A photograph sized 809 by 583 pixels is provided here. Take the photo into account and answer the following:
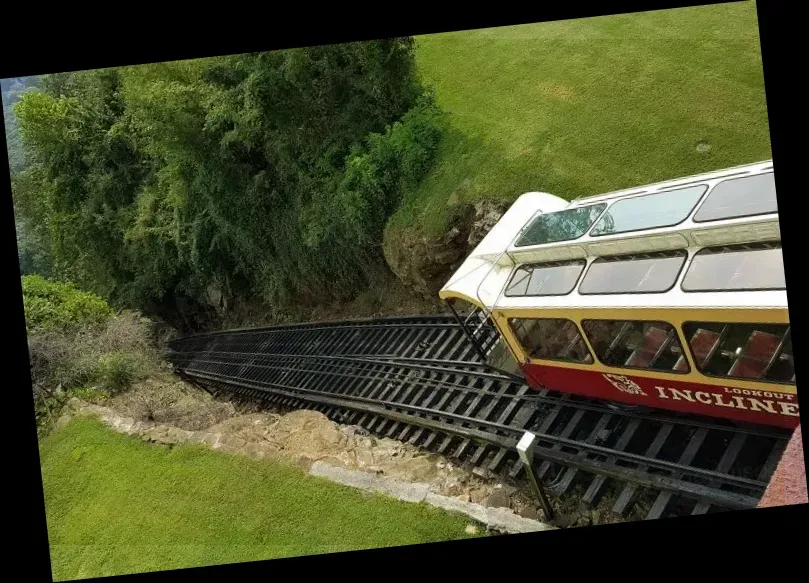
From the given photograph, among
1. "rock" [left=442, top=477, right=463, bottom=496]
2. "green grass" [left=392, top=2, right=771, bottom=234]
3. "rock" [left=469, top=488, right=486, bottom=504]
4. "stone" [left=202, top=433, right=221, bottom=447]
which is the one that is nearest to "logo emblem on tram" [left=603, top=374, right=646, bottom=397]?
"rock" [left=469, top=488, right=486, bottom=504]

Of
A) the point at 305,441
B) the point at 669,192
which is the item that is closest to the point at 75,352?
the point at 305,441

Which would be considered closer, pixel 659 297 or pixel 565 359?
pixel 659 297

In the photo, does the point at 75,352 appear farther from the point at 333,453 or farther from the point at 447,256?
the point at 447,256

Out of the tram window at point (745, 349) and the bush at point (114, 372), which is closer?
the tram window at point (745, 349)

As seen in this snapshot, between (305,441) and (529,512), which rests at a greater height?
(305,441)

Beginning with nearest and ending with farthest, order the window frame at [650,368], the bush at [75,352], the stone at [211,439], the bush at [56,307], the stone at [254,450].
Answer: the window frame at [650,368] → the stone at [254,450] → the stone at [211,439] → the bush at [75,352] → the bush at [56,307]

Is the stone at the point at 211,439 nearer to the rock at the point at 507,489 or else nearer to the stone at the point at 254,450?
the stone at the point at 254,450

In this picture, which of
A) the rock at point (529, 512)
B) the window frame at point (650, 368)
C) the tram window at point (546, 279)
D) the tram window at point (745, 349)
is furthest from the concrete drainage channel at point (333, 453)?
the tram window at point (745, 349)
